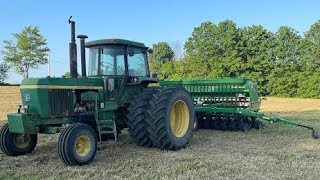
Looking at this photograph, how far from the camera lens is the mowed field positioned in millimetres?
6125

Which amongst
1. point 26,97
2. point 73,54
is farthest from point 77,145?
point 73,54

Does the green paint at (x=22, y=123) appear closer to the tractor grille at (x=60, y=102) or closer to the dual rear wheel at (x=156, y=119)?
the tractor grille at (x=60, y=102)

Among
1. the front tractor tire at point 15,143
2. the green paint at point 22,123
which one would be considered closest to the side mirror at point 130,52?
the green paint at point 22,123

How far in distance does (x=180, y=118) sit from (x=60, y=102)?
117 inches

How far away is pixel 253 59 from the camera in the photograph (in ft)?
156

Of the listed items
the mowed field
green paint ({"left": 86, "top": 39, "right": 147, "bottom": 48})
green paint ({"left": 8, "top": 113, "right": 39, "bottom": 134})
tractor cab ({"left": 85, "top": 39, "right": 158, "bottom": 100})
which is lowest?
the mowed field

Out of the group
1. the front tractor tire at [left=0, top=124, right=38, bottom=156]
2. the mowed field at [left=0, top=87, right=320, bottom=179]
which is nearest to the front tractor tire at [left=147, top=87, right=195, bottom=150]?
the mowed field at [left=0, top=87, right=320, bottom=179]

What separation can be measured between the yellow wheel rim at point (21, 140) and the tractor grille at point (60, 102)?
1.02 meters

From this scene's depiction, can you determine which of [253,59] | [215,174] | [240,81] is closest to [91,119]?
[215,174]

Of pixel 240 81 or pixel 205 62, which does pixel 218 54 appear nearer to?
pixel 205 62

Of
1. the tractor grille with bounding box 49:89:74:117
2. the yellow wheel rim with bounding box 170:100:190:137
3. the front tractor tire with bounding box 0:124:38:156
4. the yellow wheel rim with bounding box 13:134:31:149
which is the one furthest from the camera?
the yellow wheel rim with bounding box 170:100:190:137

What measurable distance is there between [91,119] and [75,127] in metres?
1.19

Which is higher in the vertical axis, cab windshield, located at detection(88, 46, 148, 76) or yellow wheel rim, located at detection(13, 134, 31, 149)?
cab windshield, located at detection(88, 46, 148, 76)

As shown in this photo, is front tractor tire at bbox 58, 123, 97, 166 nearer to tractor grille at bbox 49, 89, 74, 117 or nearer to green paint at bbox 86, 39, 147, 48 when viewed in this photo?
tractor grille at bbox 49, 89, 74, 117
